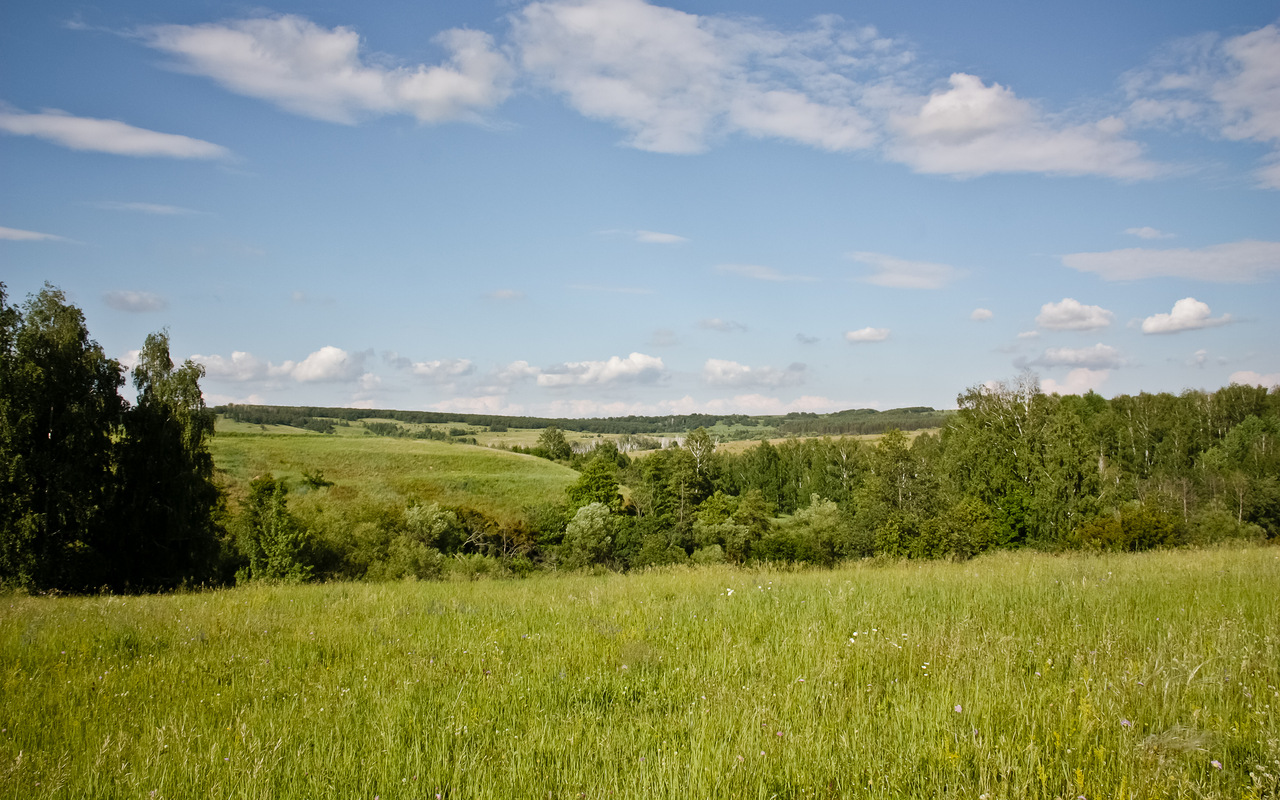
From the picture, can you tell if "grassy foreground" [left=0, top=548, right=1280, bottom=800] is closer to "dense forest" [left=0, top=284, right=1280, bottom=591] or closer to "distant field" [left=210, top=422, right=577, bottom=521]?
"dense forest" [left=0, top=284, right=1280, bottom=591]

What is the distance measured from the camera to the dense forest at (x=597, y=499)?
28.2m

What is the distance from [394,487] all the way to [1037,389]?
230 ft

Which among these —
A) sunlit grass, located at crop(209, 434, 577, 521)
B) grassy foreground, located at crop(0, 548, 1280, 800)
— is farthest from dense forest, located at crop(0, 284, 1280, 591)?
grassy foreground, located at crop(0, 548, 1280, 800)

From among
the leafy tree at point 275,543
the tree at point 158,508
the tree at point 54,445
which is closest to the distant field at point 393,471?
the leafy tree at point 275,543

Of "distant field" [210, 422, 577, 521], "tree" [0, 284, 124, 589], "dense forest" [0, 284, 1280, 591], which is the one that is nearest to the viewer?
"tree" [0, 284, 124, 589]

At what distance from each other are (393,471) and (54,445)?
59.0 meters

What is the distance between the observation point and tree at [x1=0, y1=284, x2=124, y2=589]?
26.2m

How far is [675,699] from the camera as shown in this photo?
16.6 feet

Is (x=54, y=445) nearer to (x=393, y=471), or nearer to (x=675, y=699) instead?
(x=675, y=699)

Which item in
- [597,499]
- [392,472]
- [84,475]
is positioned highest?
[84,475]

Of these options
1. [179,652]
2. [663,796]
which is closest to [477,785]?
[663,796]

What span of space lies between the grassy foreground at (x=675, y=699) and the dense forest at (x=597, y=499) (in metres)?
14.4

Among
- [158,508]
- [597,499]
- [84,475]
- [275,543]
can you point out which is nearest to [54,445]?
[84,475]

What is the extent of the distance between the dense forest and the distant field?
14.6 ft
